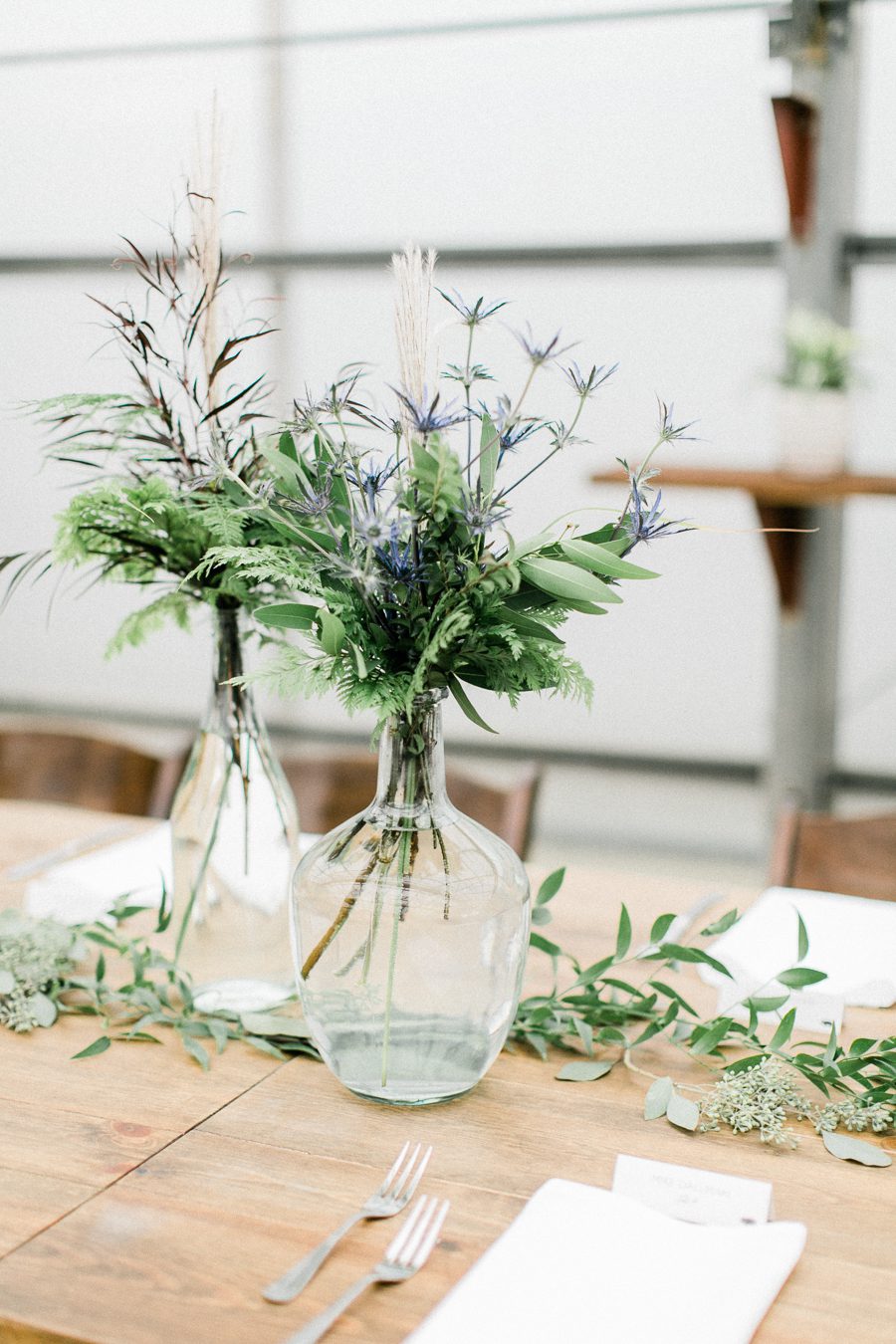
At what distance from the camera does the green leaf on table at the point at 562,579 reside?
37.3 inches

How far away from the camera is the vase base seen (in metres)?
1.21

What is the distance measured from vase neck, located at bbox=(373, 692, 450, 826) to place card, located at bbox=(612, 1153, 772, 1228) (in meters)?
0.28

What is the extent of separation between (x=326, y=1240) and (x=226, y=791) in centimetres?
47

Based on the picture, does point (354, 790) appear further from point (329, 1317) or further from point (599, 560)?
point (329, 1317)

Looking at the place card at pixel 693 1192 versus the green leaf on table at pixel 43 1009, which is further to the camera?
the green leaf on table at pixel 43 1009

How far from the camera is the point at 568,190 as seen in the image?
321 centimetres

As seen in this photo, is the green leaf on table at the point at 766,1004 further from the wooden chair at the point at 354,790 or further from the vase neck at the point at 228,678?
the wooden chair at the point at 354,790

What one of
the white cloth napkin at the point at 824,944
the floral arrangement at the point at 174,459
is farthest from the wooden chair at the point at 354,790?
the floral arrangement at the point at 174,459

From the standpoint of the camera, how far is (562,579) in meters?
0.95

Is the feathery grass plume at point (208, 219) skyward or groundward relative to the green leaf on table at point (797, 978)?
skyward

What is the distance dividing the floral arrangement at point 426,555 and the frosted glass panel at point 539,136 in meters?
2.32

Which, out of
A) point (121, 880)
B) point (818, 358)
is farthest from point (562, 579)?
point (818, 358)

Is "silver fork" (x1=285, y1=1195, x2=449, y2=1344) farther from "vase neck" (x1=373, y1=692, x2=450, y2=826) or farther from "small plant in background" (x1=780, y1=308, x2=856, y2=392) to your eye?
"small plant in background" (x1=780, y1=308, x2=856, y2=392)

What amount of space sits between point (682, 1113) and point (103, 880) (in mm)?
840
